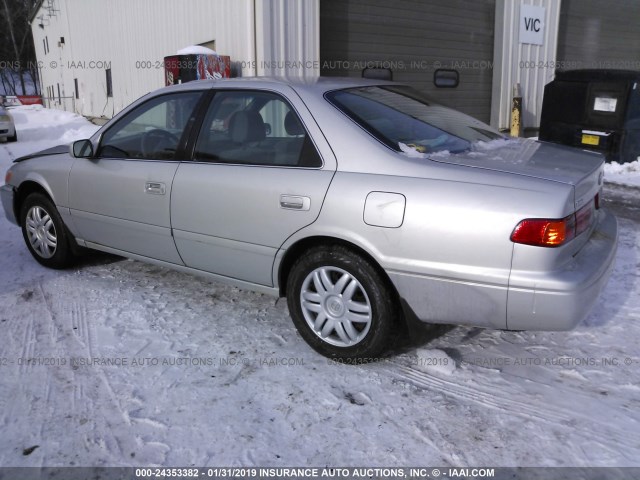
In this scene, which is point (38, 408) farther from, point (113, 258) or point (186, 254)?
point (113, 258)

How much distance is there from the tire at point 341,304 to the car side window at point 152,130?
4.34 feet

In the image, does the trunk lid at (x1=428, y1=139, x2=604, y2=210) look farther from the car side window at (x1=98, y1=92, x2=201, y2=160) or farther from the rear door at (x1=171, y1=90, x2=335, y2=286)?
the car side window at (x1=98, y1=92, x2=201, y2=160)

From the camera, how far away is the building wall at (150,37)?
7.89 meters

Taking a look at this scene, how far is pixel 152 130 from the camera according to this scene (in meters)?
4.04

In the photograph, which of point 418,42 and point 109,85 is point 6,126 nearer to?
point 109,85

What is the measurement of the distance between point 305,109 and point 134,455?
1965 millimetres

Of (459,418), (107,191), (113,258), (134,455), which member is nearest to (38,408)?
(134,455)

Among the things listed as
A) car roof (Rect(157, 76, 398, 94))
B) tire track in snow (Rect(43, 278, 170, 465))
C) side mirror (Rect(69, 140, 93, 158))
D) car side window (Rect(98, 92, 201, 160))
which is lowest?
tire track in snow (Rect(43, 278, 170, 465))

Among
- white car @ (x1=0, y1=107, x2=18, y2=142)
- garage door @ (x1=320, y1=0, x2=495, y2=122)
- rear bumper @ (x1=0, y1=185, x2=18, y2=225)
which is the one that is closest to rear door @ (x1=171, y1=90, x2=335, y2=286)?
rear bumper @ (x1=0, y1=185, x2=18, y2=225)

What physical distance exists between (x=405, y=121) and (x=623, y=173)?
21.3ft

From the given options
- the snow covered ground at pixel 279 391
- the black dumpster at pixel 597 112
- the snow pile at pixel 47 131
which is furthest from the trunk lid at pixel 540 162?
the snow pile at pixel 47 131

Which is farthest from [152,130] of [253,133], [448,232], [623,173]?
[623,173]

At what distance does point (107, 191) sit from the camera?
13.2 ft

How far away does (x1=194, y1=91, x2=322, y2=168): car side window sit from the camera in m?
3.21
